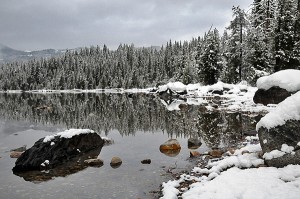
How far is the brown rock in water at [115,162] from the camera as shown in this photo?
14.5 meters

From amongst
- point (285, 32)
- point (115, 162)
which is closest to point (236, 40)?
point (285, 32)

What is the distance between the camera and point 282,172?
32.0ft

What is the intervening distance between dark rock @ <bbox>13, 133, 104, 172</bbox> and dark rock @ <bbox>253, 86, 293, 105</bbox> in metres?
16.2

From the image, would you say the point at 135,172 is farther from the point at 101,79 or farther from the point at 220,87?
the point at 101,79

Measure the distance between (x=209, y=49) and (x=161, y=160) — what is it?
4999cm

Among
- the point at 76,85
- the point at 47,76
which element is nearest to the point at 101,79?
the point at 76,85

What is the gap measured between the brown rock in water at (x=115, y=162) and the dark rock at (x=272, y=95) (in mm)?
15992

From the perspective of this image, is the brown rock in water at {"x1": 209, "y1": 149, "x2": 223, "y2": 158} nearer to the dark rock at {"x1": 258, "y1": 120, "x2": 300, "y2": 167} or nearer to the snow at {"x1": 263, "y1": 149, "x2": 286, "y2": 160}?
the dark rock at {"x1": 258, "y1": 120, "x2": 300, "y2": 167}

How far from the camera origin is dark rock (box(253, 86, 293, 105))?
2491 cm

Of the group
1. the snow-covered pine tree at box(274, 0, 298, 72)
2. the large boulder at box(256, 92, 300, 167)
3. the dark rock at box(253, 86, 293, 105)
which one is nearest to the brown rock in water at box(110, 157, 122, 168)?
the large boulder at box(256, 92, 300, 167)

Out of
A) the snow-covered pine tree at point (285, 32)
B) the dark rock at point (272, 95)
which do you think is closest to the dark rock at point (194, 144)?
the dark rock at point (272, 95)

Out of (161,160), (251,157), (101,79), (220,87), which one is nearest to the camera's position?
(251,157)

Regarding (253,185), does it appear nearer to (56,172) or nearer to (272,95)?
(56,172)

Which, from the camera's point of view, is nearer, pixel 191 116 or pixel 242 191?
pixel 242 191
